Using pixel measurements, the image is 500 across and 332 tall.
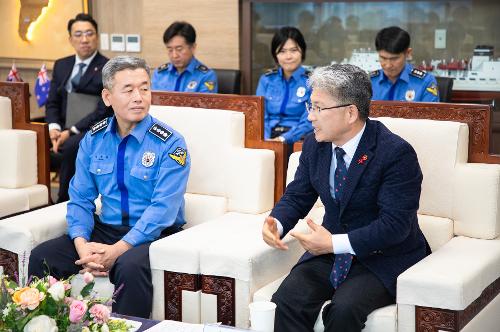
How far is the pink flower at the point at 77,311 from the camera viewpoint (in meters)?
2.38

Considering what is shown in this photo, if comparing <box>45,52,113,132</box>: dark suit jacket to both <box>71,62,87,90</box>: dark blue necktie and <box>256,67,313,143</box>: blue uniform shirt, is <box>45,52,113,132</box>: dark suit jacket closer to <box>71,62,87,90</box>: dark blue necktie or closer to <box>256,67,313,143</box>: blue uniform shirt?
<box>71,62,87,90</box>: dark blue necktie

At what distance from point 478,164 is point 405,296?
75cm

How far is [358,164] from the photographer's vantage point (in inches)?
127

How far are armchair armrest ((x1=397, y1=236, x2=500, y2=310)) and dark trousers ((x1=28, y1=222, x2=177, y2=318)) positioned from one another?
102 centimetres

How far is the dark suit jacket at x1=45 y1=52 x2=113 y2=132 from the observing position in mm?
5660

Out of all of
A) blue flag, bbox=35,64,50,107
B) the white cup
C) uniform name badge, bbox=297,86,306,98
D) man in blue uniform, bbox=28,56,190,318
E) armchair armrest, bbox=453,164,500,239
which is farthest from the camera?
blue flag, bbox=35,64,50,107

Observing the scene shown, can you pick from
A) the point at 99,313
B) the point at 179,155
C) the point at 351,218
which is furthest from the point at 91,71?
the point at 99,313

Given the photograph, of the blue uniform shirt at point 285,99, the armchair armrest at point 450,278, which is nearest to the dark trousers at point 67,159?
the blue uniform shirt at point 285,99

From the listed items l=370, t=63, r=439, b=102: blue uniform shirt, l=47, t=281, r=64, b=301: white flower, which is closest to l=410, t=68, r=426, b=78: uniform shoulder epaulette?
l=370, t=63, r=439, b=102: blue uniform shirt

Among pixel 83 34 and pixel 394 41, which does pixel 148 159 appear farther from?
pixel 83 34

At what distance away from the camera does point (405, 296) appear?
309 centimetres

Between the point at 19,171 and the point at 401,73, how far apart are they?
220 cm

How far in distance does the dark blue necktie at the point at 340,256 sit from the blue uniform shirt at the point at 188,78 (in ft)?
8.23

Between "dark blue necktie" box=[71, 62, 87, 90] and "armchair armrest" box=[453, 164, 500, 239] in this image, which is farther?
"dark blue necktie" box=[71, 62, 87, 90]
